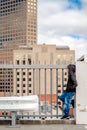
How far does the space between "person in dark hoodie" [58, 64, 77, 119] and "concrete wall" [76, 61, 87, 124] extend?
0.47ft

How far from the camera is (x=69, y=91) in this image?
32.7 feet

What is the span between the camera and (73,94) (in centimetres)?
1004

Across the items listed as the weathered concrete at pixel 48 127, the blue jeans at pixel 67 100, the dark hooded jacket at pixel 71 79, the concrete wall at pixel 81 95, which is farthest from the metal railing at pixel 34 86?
the weathered concrete at pixel 48 127

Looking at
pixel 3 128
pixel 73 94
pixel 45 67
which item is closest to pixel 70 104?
pixel 73 94

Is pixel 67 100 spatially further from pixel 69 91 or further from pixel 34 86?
pixel 34 86

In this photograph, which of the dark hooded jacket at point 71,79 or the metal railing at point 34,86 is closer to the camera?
the dark hooded jacket at point 71,79

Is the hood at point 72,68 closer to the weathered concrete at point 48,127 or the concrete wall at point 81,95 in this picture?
the concrete wall at point 81,95

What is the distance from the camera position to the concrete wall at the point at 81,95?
9836 millimetres

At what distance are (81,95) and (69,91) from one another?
308 millimetres

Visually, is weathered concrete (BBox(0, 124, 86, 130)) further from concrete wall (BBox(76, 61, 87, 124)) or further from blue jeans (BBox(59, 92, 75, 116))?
blue jeans (BBox(59, 92, 75, 116))

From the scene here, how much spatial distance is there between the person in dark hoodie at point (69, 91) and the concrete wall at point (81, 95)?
0.14 m

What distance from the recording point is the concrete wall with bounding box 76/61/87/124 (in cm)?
984

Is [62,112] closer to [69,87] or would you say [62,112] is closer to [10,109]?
[69,87]

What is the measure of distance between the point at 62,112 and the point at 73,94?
634 mm
